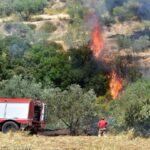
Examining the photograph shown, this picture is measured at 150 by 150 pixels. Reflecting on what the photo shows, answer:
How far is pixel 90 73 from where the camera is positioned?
84000mm

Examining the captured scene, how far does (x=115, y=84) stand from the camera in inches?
3290

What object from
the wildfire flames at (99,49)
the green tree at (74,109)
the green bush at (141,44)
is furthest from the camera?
the green bush at (141,44)

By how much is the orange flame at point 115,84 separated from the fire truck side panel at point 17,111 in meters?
45.9

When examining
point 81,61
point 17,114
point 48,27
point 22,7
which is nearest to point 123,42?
point 81,61

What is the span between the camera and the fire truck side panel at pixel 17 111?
3425cm

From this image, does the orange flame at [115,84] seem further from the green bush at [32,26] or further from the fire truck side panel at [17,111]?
the fire truck side panel at [17,111]

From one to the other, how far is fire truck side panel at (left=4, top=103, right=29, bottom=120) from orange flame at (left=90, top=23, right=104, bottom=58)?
187 ft

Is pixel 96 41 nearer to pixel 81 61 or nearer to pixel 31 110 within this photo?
pixel 81 61

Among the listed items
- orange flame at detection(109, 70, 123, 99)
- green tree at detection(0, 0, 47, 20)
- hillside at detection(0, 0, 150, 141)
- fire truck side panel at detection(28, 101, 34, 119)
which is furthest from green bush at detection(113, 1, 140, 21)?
fire truck side panel at detection(28, 101, 34, 119)

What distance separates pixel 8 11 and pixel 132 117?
10037cm

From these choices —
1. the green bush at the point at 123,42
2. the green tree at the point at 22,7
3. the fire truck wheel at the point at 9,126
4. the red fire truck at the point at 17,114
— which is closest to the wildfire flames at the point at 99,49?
the green bush at the point at 123,42

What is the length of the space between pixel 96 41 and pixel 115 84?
1407 centimetres

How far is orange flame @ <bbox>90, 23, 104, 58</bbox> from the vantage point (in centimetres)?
9275

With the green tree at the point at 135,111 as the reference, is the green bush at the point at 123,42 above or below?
above
